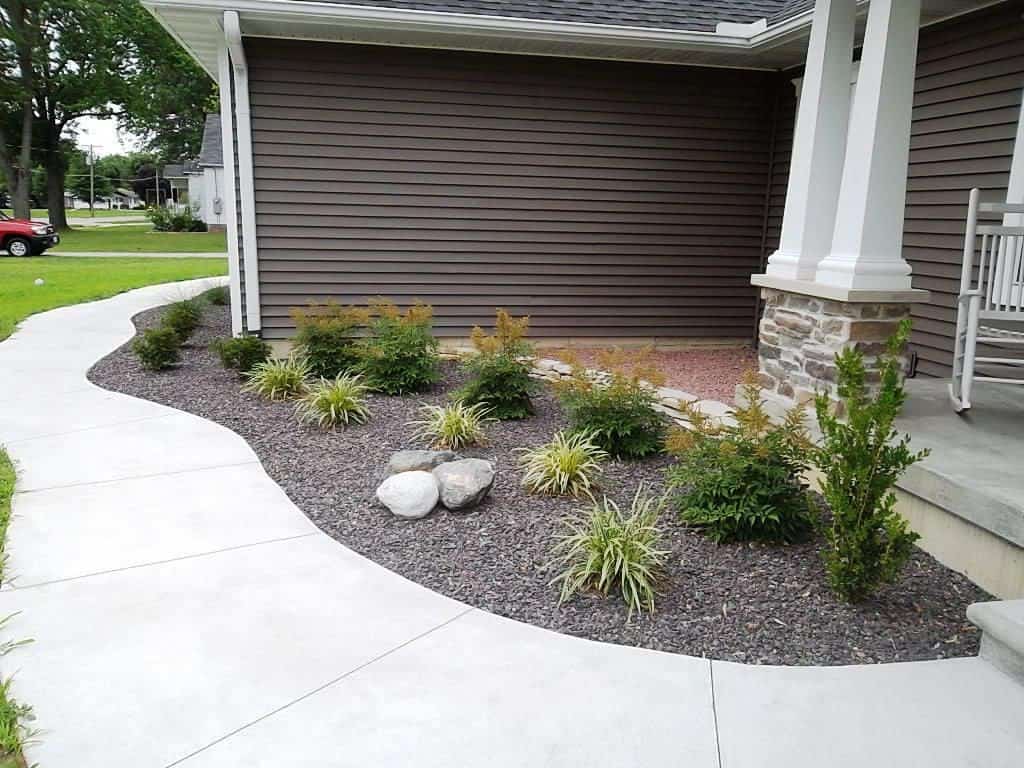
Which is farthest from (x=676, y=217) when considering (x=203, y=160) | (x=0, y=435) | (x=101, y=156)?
(x=101, y=156)

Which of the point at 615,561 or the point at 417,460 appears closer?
the point at 615,561

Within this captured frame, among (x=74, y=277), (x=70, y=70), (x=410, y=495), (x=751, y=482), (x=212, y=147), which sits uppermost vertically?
(x=70, y=70)

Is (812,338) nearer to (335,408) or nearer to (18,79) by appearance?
(335,408)

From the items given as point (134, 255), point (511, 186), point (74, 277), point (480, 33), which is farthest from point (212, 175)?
point (480, 33)

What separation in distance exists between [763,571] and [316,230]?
211 inches

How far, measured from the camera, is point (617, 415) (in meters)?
4.50

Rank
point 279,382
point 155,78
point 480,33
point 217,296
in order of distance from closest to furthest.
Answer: point 279,382 < point 480,33 < point 217,296 < point 155,78

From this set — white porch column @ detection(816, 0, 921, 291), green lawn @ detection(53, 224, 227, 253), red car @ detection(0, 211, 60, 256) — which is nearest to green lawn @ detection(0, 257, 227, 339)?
red car @ detection(0, 211, 60, 256)

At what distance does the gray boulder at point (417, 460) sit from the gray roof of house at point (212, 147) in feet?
91.6

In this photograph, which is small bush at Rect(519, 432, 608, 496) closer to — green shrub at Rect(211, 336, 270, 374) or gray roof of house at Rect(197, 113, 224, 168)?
green shrub at Rect(211, 336, 270, 374)

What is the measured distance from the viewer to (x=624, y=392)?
4.51 meters

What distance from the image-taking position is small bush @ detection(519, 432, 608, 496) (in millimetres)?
3969

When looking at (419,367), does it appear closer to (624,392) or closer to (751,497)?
(624,392)

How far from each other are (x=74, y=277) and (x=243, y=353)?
9788 millimetres
